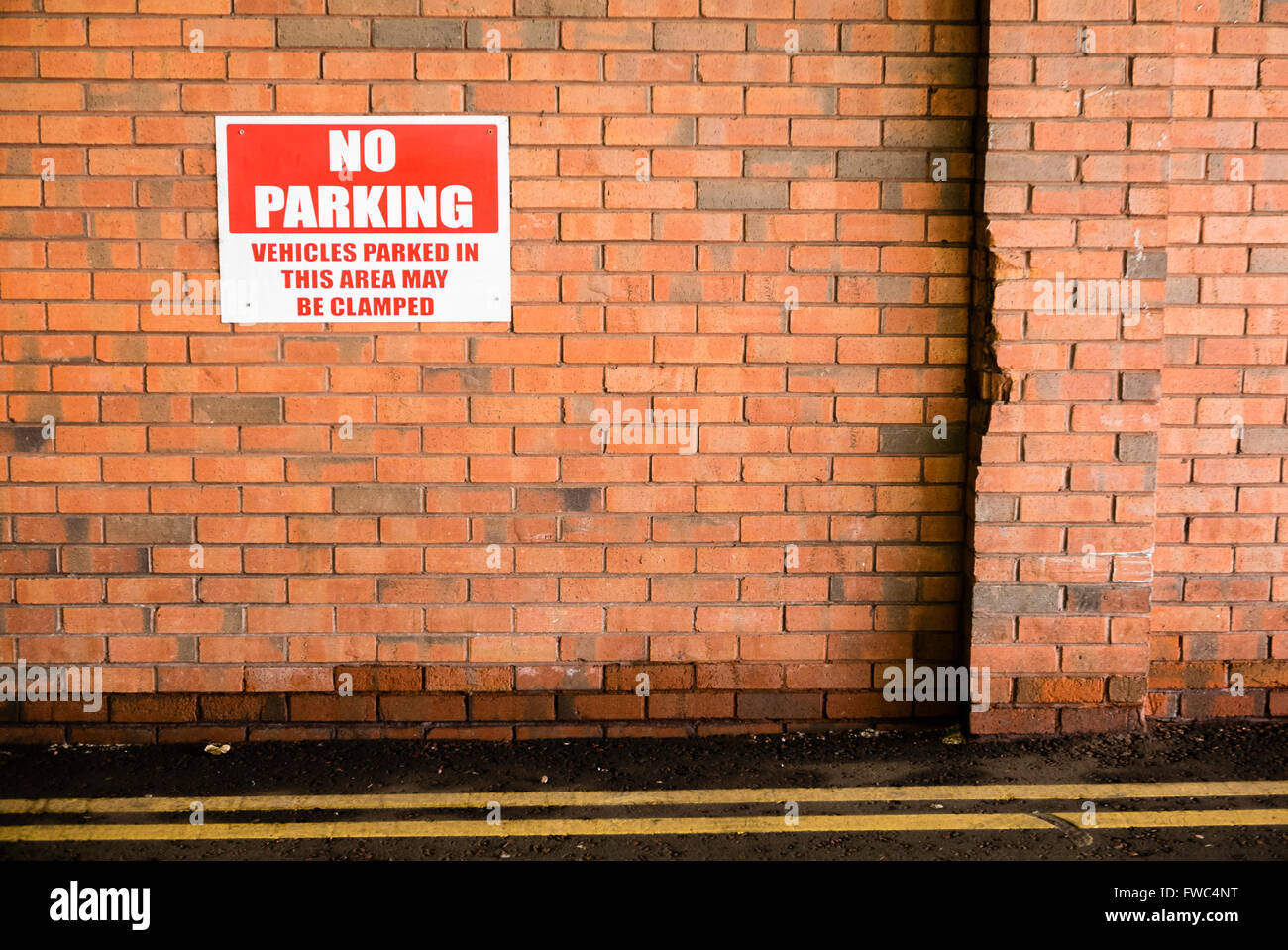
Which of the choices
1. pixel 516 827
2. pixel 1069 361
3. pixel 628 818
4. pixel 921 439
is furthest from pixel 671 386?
pixel 516 827

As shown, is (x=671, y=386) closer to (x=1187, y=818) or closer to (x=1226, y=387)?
(x=1226, y=387)

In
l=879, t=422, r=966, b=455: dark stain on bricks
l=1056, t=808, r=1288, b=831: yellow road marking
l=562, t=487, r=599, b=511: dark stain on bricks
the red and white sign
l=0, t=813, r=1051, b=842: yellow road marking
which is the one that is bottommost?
l=0, t=813, r=1051, b=842: yellow road marking

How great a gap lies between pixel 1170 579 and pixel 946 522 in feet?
3.23

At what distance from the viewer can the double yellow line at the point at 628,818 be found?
148 inches

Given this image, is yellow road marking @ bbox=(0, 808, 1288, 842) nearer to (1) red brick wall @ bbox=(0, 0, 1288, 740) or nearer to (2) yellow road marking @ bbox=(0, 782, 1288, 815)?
(2) yellow road marking @ bbox=(0, 782, 1288, 815)

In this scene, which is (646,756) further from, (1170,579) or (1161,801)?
(1170,579)

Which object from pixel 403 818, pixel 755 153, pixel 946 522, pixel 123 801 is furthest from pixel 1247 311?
pixel 123 801

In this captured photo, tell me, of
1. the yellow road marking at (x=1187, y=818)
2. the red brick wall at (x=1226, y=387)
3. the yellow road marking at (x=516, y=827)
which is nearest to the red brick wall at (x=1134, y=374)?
the red brick wall at (x=1226, y=387)

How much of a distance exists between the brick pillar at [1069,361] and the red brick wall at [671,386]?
0.05 feet

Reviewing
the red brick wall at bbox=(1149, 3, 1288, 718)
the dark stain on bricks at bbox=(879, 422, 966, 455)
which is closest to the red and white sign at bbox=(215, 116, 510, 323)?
the dark stain on bricks at bbox=(879, 422, 966, 455)

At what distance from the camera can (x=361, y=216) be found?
4320 millimetres

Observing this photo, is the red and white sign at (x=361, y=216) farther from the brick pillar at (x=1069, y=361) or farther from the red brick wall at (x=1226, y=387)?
the red brick wall at (x=1226, y=387)

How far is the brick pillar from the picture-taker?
4.21 metres

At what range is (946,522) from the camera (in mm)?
4551
